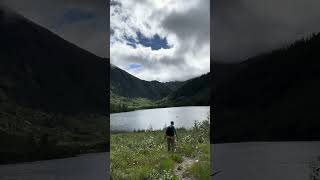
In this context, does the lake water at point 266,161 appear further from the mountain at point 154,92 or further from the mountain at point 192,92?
the mountain at point 192,92

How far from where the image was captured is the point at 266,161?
10.5 m

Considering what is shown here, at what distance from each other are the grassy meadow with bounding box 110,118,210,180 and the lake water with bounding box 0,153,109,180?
1188 millimetres

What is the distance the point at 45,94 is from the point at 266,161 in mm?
5121

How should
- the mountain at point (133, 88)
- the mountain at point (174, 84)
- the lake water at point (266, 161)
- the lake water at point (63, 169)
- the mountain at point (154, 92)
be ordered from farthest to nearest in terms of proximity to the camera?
the mountain at point (133, 88) < the mountain at point (174, 84) < the mountain at point (154, 92) < the lake water at point (266, 161) < the lake water at point (63, 169)

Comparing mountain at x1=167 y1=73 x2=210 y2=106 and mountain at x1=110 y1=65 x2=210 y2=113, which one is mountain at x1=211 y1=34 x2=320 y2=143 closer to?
mountain at x1=110 y1=65 x2=210 y2=113

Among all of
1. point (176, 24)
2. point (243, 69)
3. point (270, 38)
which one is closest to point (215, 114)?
point (243, 69)

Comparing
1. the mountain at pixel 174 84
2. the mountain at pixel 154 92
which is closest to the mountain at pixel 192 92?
the mountain at pixel 154 92

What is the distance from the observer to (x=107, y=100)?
38.7ft

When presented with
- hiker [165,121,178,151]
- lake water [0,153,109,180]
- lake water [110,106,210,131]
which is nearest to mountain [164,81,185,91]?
lake water [110,106,210,131]

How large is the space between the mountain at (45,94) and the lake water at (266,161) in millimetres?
3047

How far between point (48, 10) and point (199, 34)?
211 feet

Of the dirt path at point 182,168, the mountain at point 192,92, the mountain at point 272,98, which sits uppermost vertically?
the mountain at point 192,92

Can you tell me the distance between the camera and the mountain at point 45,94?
34.7 ft

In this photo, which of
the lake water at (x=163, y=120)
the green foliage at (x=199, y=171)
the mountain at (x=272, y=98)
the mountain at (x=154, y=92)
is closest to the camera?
the mountain at (x=272, y=98)
